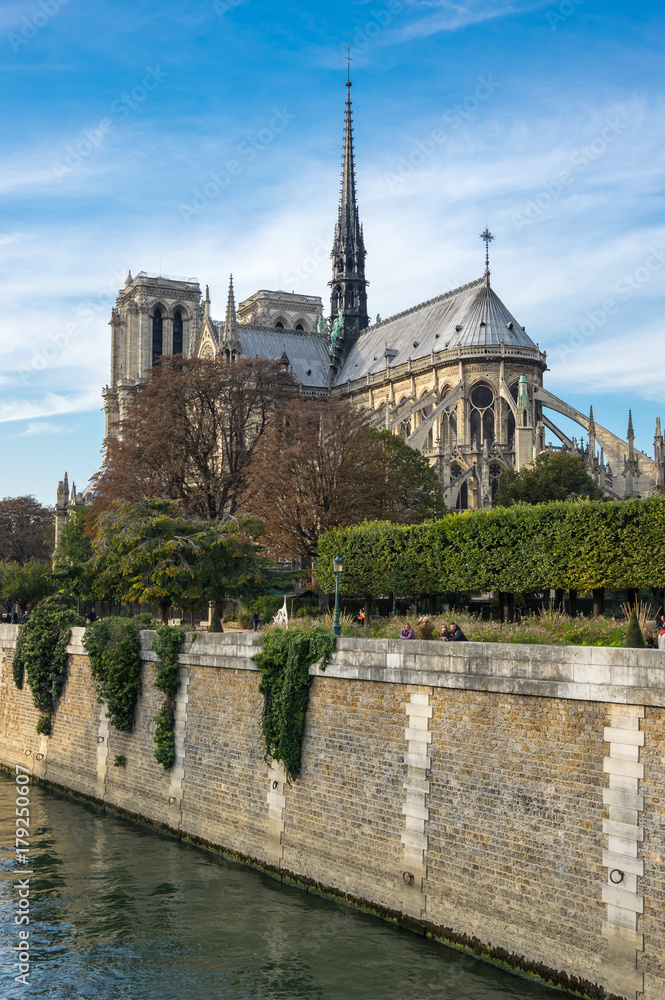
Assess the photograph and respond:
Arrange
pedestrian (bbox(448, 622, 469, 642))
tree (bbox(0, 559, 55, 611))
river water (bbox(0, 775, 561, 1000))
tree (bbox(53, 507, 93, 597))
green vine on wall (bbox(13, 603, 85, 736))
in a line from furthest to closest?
tree (bbox(0, 559, 55, 611)), tree (bbox(53, 507, 93, 597)), green vine on wall (bbox(13, 603, 85, 736)), pedestrian (bbox(448, 622, 469, 642)), river water (bbox(0, 775, 561, 1000))

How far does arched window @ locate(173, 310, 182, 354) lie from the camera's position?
3664 inches

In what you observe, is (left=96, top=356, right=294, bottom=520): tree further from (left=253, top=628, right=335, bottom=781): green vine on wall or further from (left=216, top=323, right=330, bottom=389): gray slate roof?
(left=216, top=323, right=330, bottom=389): gray slate roof

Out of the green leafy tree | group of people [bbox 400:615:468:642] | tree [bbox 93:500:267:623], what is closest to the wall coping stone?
group of people [bbox 400:615:468:642]

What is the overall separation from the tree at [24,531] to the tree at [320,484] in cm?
4075

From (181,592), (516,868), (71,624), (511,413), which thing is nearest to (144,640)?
(71,624)

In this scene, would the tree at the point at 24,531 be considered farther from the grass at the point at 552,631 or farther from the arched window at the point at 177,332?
the grass at the point at 552,631

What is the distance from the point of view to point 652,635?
17.4 m

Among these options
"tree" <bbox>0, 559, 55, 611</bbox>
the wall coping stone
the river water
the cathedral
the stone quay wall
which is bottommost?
the river water

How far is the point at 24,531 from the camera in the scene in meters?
79.2

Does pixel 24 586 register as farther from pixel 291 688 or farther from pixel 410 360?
pixel 291 688

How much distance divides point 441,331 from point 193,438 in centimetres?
3019

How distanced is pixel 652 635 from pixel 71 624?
15.2 m

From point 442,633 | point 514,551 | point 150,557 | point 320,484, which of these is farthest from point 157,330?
point 442,633

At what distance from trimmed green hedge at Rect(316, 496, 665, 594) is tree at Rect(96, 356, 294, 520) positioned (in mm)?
13252
